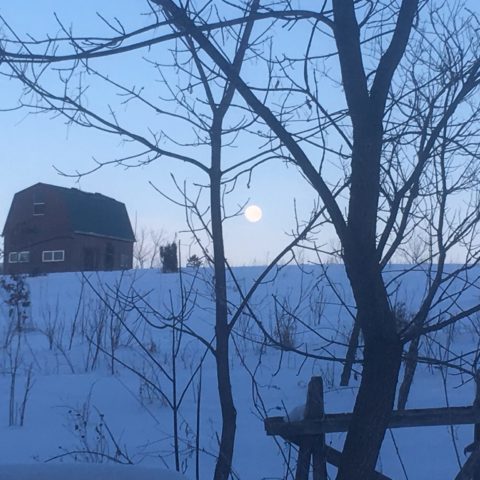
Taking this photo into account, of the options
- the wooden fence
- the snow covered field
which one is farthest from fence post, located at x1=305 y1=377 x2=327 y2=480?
the snow covered field

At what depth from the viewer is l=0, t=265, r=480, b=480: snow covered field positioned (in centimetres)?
539

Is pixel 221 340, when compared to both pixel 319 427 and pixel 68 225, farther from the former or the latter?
pixel 68 225

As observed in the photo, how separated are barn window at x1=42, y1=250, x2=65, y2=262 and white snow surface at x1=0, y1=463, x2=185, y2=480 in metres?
29.3

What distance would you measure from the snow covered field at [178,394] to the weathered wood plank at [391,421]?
10cm

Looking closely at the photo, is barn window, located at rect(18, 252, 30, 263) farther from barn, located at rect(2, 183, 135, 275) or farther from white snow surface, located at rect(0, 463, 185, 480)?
white snow surface, located at rect(0, 463, 185, 480)

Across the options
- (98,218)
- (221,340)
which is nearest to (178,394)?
(221,340)

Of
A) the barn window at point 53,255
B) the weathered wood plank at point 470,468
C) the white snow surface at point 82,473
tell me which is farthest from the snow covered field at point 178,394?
the barn window at point 53,255

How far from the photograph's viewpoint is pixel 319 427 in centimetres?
381

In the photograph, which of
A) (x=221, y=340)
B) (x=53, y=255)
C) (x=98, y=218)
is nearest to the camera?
(x=221, y=340)

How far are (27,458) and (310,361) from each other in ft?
12.6

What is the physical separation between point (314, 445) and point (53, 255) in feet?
95.5

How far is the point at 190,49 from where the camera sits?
3.78m

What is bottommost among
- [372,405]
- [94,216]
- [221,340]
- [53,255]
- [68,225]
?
[372,405]

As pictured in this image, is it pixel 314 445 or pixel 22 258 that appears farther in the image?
pixel 22 258
